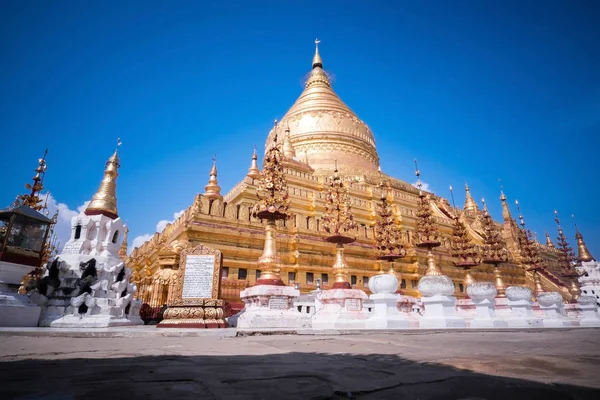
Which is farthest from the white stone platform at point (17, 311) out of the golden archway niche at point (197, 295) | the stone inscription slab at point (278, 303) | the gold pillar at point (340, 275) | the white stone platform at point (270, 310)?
the gold pillar at point (340, 275)

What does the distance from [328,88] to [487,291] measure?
94.3ft

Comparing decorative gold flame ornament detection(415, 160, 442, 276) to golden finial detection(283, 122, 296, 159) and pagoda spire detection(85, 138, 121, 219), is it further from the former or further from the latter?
golden finial detection(283, 122, 296, 159)

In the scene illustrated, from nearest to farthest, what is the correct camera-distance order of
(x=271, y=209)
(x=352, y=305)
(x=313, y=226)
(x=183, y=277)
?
(x=183, y=277) < (x=352, y=305) < (x=271, y=209) < (x=313, y=226)

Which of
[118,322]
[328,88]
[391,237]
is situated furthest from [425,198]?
[328,88]

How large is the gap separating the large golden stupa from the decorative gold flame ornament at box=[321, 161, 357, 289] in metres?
1.41

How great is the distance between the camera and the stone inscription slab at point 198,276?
8641 mm

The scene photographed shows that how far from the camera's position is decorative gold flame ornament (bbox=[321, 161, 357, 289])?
11.2 meters

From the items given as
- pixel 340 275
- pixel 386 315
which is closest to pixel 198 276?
pixel 340 275

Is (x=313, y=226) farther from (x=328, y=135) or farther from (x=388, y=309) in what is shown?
(x=328, y=135)

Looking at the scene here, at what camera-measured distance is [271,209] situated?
10336mm

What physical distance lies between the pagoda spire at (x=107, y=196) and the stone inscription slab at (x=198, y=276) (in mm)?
4439

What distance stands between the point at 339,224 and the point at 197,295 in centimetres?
546

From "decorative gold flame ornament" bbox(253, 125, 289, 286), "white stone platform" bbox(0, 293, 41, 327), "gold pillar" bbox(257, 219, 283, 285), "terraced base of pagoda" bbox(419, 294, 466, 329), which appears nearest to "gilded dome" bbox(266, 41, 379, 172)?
"decorative gold flame ornament" bbox(253, 125, 289, 286)

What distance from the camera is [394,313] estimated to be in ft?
29.8
